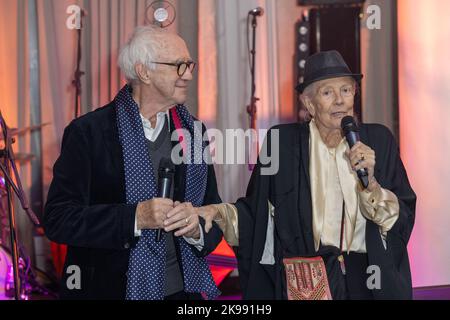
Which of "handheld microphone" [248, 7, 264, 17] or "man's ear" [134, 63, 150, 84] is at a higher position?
"handheld microphone" [248, 7, 264, 17]

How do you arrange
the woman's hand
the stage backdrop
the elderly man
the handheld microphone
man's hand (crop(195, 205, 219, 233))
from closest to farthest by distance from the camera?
the woman's hand < the elderly man < man's hand (crop(195, 205, 219, 233)) < the stage backdrop < the handheld microphone

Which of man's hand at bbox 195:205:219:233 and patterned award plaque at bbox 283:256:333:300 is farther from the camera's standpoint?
man's hand at bbox 195:205:219:233

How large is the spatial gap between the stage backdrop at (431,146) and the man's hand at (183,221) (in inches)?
108

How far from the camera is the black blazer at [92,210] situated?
247 centimetres

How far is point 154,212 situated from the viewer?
2.40 m

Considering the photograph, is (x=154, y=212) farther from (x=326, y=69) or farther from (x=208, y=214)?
(x=326, y=69)

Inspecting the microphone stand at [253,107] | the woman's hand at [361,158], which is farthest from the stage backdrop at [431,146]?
the woman's hand at [361,158]

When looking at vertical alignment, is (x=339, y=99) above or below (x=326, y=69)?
below

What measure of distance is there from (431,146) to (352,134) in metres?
2.65

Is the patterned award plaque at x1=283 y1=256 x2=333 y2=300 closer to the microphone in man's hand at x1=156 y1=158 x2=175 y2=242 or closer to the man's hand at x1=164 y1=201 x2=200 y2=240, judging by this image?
the man's hand at x1=164 y1=201 x2=200 y2=240

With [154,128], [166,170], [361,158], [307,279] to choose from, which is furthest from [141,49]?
[307,279]

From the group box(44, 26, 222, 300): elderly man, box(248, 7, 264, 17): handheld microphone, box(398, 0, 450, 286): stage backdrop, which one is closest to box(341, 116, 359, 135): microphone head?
box(44, 26, 222, 300): elderly man

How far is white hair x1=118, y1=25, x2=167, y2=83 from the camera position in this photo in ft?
8.90

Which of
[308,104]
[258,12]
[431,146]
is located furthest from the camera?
[258,12]
